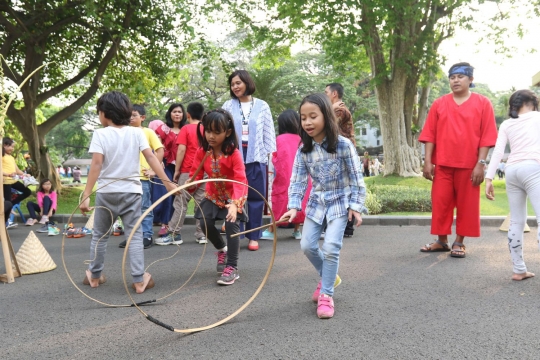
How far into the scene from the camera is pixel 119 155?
13.9 feet

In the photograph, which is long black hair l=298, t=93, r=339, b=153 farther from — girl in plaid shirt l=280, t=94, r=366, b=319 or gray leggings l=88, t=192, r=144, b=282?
gray leggings l=88, t=192, r=144, b=282

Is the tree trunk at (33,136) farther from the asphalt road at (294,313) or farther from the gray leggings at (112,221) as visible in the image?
the gray leggings at (112,221)

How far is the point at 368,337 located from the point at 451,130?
3.18 metres

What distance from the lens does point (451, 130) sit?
17.6ft

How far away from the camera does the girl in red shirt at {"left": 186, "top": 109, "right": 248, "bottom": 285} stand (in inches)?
169

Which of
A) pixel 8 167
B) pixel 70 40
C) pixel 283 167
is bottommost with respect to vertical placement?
pixel 283 167

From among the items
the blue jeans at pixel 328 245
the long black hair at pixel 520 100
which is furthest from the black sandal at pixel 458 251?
the blue jeans at pixel 328 245

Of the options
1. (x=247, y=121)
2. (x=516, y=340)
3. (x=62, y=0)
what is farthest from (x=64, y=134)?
(x=516, y=340)

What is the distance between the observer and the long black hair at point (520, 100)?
A: 443cm

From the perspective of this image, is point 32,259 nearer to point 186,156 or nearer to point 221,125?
point 186,156

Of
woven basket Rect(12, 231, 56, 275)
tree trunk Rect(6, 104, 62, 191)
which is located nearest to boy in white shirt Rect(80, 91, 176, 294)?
woven basket Rect(12, 231, 56, 275)

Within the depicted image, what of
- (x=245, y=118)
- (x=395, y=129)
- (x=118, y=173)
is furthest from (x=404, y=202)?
(x=395, y=129)

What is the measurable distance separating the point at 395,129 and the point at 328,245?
47.3 feet

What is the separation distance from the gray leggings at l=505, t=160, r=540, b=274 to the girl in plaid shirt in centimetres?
171
